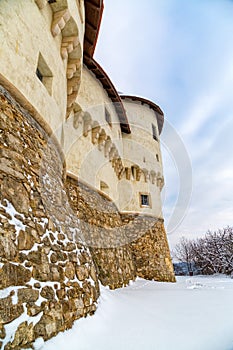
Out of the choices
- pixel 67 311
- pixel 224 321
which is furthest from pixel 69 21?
pixel 224 321

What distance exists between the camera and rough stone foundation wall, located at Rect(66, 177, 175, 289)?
22.4ft

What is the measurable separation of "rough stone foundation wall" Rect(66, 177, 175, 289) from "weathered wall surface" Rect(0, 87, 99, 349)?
7.28ft

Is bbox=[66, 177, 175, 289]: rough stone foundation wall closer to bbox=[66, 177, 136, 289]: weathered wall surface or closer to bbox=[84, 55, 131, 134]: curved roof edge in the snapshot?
bbox=[66, 177, 136, 289]: weathered wall surface

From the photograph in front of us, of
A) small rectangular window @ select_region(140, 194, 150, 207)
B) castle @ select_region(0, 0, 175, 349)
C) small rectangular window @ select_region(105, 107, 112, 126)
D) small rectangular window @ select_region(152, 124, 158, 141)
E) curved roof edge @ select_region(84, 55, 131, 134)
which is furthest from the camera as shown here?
small rectangular window @ select_region(152, 124, 158, 141)

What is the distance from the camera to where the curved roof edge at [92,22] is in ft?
24.0

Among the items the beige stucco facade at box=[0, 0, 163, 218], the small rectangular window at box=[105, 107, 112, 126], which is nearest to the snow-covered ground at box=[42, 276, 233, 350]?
the beige stucco facade at box=[0, 0, 163, 218]

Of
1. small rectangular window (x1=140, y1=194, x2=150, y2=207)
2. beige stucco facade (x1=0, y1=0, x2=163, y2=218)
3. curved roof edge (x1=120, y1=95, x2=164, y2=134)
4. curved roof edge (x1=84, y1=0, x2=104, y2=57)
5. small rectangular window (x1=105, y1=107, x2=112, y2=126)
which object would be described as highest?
curved roof edge (x1=120, y1=95, x2=164, y2=134)

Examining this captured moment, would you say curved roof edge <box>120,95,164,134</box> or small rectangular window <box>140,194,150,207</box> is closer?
small rectangular window <box>140,194,150,207</box>

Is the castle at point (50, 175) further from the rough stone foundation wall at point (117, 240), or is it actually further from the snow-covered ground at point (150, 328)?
the snow-covered ground at point (150, 328)

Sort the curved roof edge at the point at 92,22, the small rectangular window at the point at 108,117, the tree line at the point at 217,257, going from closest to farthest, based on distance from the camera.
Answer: the curved roof edge at the point at 92,22 → the small rectangular window at the point at 108,117 → the tree line at the point at 217,257

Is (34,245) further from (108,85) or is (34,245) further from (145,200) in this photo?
(145,200)

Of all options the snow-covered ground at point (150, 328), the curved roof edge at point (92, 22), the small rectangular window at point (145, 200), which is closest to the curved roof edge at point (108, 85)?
the curved roof edge at point (92, 22)

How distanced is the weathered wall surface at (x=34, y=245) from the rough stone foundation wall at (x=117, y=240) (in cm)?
222

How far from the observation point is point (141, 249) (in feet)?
39.7
